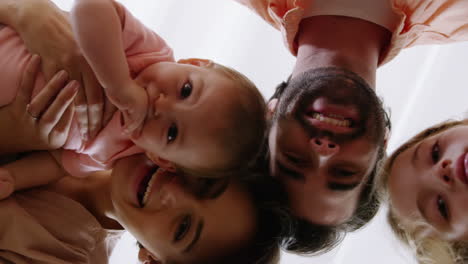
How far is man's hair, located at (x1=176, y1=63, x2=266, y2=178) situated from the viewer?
2.72 feet

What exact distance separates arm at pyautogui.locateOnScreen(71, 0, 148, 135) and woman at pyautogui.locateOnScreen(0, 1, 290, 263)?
0.12 metres

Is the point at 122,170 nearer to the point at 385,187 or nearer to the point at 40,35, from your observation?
the point at 40,35

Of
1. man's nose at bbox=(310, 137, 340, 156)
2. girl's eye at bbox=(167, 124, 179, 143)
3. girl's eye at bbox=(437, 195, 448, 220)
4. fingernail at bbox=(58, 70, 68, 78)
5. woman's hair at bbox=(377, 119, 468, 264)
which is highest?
fingernail at bbox=(58, 70, 68, 78)

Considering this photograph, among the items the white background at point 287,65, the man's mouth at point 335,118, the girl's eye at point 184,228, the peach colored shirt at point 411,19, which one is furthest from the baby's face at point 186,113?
the white background at point 287,65

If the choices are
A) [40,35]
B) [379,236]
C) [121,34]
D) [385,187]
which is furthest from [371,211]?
[40,35]

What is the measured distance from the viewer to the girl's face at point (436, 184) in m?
0.89

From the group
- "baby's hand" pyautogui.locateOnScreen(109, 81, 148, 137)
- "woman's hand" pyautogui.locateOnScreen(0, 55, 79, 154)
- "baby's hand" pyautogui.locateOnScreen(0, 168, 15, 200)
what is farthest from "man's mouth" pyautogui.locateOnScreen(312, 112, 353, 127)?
"baby's hand" pyautogui.locateOnScreen(0, 168, 15, 200)

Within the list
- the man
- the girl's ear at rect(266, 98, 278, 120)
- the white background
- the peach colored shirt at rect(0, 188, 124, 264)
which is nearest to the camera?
the peach colored shirt at rect(0, 188, 124, 264)

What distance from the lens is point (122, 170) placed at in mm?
916

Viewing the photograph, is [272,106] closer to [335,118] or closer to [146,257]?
[335,118]

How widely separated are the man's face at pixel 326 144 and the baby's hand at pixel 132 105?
1.02 ft

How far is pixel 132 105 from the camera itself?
788 millimetres

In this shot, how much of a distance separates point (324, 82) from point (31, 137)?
58 cm

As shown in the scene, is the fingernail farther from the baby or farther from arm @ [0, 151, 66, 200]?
arm @ [0, 151, 66, 200]
